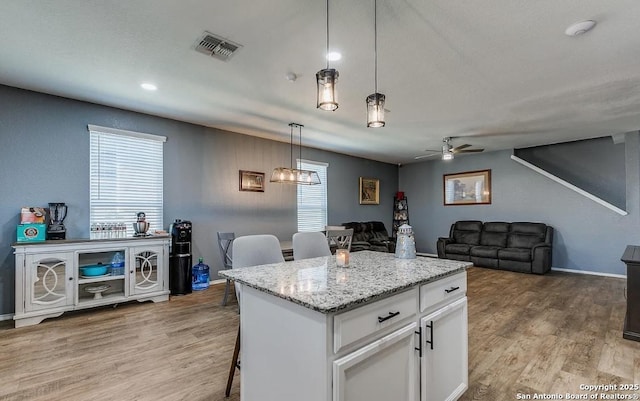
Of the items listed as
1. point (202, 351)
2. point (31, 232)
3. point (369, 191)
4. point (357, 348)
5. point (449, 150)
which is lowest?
point (202, 351)

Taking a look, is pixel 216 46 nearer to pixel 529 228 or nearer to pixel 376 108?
pixel 376 108

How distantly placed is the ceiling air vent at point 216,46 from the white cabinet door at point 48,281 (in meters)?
2.77

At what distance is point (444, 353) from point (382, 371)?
607 millimetres

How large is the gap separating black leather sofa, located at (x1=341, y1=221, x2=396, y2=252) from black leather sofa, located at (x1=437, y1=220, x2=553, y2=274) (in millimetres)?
1281

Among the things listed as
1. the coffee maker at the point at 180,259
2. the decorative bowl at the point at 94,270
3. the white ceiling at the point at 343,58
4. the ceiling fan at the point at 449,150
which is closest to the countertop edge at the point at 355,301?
the white ceiling at the point at 343,58

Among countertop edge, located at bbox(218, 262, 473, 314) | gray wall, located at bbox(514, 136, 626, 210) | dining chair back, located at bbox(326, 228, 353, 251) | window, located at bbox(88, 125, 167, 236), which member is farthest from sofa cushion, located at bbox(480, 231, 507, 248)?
window, located at bbox(88, 125, 167, 236)

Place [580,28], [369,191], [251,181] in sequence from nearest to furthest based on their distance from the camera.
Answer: [580,28] → [251,181] → [369,191]

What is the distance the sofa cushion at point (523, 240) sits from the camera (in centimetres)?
614

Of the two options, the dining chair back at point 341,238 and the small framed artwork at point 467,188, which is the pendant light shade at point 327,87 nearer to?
the dining chair back at point 341,238

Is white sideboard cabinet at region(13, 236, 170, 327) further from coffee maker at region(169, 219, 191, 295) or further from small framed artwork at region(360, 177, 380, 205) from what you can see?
small framed artwork at region(360, 177, 380, 205)

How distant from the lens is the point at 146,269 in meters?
3.96

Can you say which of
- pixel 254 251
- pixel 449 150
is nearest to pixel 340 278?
pixel 254 251

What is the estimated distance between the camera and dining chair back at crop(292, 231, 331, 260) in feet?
9.05

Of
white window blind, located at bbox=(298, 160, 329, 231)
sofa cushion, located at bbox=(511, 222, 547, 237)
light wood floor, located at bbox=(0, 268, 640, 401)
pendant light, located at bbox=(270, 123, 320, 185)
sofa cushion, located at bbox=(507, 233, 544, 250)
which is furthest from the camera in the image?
white window blind, located at bbox=(298, 160, 329, 231)
